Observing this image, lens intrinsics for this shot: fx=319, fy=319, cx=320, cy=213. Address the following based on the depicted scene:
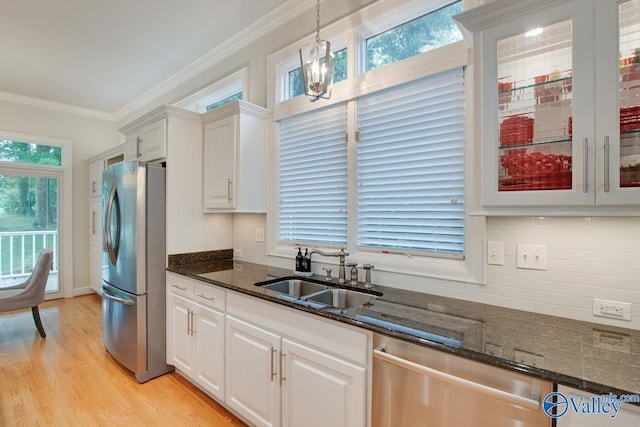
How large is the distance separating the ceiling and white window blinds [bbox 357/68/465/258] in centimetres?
143

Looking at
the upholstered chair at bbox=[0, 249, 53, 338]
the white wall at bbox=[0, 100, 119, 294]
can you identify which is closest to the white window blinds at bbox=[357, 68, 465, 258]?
the upholstered chair at bbox=[0, 249, 53, 338]

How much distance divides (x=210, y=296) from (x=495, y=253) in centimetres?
183

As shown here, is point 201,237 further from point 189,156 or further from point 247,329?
point 247,329

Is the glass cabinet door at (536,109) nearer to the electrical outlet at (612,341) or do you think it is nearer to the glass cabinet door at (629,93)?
the glass cabinet door at (629,93)

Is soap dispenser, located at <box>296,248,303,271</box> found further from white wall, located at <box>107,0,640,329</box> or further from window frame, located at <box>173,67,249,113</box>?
window frame, located at <box>173,67,249,113</box>

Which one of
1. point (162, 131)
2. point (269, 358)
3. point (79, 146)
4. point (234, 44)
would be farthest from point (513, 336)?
point (79, 146)

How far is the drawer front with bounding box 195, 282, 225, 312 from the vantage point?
2.16m

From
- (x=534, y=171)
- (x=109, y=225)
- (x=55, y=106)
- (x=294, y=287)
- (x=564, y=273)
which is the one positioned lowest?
(x=294, y=287)

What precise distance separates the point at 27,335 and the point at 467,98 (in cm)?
491

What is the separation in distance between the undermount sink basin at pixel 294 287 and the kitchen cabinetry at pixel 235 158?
2.33 ft

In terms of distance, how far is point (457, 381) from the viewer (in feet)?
3.73

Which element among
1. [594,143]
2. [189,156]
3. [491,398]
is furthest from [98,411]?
[594,143]

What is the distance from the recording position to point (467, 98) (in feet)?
5.66

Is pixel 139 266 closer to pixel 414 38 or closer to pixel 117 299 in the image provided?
pixel 117 299
